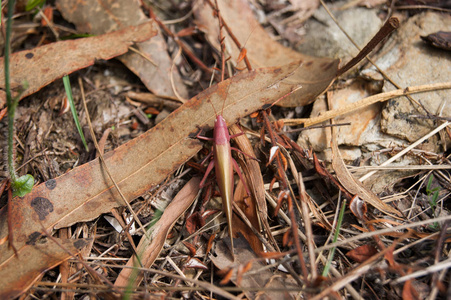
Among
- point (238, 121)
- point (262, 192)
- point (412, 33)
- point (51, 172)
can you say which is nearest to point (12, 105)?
point (51, 172)

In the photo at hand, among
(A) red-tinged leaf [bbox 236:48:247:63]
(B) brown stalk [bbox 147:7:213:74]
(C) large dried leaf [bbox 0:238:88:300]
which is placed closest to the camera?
(C) large dried leaf [bbox 0:238:88:300]

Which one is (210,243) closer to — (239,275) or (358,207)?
(239,275)

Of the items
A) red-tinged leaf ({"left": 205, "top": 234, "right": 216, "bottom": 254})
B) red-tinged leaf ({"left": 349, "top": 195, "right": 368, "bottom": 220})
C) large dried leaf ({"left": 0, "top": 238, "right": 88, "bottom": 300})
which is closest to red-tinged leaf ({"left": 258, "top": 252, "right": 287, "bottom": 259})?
red-tinged leaf ({"left": 205, "top": 234, "right": 216, "bottom": 254})

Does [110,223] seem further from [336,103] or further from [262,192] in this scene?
[336,103]

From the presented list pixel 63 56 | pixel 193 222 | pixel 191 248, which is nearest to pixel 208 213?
pixel 193 222

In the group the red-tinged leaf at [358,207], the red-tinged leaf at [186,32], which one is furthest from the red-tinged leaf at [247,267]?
the red-tinged leaf at [186,32]

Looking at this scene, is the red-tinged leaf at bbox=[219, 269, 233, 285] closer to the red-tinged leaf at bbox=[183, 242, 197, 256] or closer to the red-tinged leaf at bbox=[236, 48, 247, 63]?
the red-tinged leaf at bbox=[183, 242, 197, 256]
